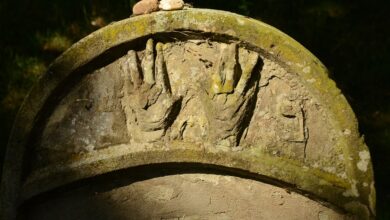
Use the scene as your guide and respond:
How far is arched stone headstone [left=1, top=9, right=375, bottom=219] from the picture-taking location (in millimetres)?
1593

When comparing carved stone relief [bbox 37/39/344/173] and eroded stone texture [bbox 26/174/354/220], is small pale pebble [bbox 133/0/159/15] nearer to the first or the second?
carved stone relief [bbox 37/39/344/173]

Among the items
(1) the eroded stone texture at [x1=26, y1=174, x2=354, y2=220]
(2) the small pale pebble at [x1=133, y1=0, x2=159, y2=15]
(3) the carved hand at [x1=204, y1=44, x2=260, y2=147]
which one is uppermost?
(2) the small pale pebble at [x1=133, y1=0, x2=159, y2=15]

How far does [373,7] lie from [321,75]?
5.01ft

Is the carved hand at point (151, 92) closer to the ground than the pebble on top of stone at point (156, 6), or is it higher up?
closer to the ground

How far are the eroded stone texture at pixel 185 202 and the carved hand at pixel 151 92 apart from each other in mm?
199

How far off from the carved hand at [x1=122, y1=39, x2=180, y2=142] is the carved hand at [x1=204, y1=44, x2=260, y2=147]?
121 millimetres

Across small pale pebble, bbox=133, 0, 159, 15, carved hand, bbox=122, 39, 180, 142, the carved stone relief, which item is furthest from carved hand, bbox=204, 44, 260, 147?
small pale pebble, bbox=133, 0, 159, 15

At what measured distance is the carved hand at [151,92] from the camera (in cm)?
163

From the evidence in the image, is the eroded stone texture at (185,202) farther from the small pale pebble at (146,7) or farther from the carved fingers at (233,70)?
the small pale pebble at (146,7)

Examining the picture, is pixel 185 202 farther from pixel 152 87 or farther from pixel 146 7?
pixel 146 7

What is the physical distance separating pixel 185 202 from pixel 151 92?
383 mm

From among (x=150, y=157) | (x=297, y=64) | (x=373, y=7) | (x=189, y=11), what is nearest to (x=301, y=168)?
(x=297, y=64)

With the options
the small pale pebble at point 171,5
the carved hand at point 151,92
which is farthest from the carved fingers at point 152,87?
the small pale pebble at point 171,5

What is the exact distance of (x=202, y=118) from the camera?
1642 mm
